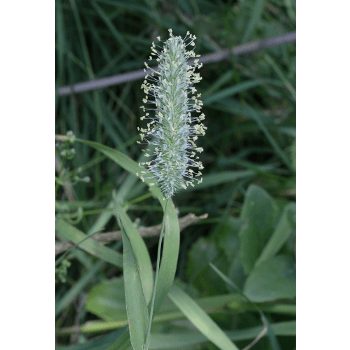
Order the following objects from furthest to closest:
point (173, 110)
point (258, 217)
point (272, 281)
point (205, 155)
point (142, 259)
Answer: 1. point (205, 155)
2. point (258, 217)
3. point (272, 281)
4. point (142, 259)
5. point (173, 110)

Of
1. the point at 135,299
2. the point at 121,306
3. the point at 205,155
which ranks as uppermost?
the point at 205,155

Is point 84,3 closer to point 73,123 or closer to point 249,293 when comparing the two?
point 73,123

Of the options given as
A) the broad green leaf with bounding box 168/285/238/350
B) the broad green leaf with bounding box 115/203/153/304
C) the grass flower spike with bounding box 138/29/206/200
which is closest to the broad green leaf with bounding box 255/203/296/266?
the broad green leaf with bounding box 168/285/238/350

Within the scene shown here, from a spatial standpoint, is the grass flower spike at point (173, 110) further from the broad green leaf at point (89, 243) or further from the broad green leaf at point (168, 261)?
the broad green leaf at point (89, 243)

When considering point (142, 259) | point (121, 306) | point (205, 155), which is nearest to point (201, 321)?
point (142, 259)

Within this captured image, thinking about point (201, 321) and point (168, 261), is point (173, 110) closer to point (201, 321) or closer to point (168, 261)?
point (168, 261)

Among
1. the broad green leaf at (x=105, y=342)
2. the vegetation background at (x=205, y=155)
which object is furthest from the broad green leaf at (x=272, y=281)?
the broad green leaf at (x=105, y=342)
